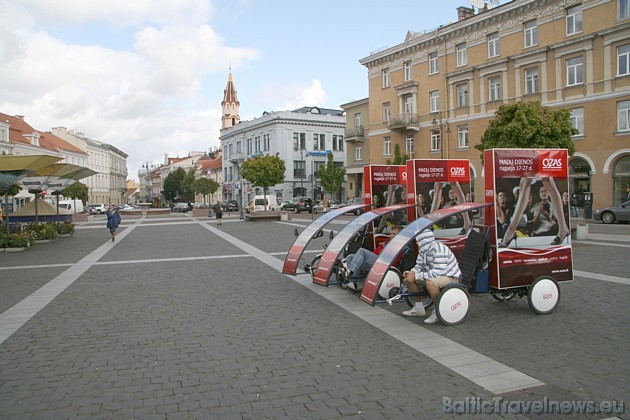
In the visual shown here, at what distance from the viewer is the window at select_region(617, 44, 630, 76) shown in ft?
93.2

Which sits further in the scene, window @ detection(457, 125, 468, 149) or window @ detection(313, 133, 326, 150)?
window @ detection(313, 133, 326, 150)

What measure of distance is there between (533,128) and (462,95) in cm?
1894

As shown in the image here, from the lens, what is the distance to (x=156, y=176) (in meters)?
162

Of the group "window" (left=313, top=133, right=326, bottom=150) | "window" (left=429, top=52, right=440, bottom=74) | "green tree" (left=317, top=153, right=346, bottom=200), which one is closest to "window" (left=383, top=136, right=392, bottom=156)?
"window" (left=429, top=52, right=440, bottom=74)

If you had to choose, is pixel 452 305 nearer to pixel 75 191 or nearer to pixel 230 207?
pixel 230 207

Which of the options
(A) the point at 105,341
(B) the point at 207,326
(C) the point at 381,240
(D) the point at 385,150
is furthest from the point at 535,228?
(D) the point at 385,150

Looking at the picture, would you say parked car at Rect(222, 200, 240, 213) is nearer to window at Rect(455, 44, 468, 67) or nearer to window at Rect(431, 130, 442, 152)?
window at Rect(431, 130, 442, 152)

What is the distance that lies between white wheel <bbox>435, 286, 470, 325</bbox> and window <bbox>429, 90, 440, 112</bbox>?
3669 centimetres

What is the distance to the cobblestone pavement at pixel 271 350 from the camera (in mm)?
4473

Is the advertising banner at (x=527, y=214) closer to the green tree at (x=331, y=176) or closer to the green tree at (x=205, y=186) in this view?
the green tree at (x=331, y=176)

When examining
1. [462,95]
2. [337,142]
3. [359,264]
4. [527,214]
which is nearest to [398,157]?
[462,95]

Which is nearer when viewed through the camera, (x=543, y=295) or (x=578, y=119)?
(x=543, y=295)

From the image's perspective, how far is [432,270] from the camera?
6949 millimetres

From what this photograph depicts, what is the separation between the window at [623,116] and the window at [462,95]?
38.6ft
